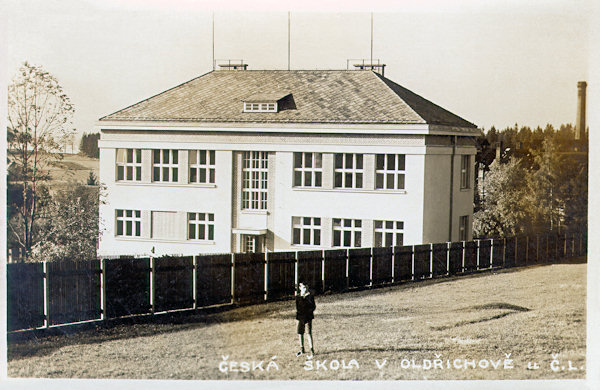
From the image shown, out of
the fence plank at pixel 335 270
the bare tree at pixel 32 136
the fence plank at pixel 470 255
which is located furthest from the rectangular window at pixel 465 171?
the bare tree at pixel 32 136

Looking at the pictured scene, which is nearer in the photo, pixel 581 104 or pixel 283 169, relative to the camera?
pixel 283 169

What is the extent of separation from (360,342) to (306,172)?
226 cm

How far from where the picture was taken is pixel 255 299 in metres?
11.4

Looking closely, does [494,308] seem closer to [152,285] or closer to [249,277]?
[249,277]

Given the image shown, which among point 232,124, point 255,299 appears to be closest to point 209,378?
point 255,299

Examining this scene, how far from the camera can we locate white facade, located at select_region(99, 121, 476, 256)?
436 inches

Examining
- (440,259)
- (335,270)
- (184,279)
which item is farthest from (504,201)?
(184,279)

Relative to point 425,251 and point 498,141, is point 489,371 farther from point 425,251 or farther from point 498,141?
point 498,141

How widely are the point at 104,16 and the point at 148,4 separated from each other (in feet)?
1.91

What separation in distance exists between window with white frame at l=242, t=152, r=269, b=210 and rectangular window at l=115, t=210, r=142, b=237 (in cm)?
141

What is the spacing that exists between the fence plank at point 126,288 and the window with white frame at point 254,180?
1.56m

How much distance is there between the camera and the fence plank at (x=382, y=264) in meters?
11.2

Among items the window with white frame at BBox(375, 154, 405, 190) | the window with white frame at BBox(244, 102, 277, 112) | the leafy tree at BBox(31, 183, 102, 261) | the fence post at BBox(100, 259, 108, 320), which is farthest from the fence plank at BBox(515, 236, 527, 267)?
the leafy tree at BBox(31, 183, 102, 261)

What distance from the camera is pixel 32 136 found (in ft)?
37.9
